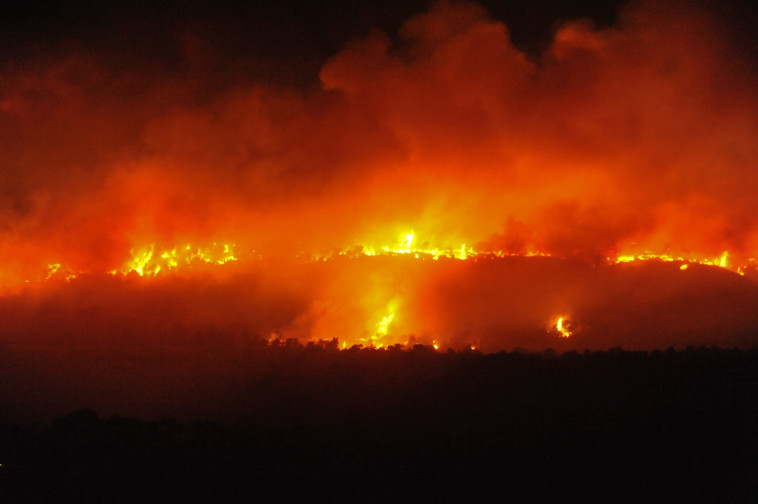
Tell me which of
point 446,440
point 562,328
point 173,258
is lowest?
point 446,440

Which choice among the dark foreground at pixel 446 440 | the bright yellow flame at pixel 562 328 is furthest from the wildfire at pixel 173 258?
the bright yellow flame at pixel 562 328

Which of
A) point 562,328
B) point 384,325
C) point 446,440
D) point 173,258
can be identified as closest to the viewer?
point 446,440

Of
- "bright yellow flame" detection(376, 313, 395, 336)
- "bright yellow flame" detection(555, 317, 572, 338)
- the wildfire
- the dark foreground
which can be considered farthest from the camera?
the wildfire

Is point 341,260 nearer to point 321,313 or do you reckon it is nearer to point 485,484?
point 321,313

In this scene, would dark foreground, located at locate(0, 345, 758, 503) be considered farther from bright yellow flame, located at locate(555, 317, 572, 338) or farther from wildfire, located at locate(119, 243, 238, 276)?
wildfire, located at locate(119, 243, 238, 276)

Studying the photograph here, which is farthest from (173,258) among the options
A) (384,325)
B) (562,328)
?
(562,328)

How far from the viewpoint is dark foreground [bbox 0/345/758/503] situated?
9.58 metres

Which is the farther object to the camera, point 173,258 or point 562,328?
point 173,258

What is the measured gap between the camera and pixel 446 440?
1030 centimetres

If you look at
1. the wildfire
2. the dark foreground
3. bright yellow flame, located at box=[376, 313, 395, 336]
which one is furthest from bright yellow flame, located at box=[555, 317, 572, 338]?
the wildfire

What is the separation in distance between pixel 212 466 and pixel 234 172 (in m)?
9.78

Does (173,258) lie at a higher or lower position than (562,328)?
higher

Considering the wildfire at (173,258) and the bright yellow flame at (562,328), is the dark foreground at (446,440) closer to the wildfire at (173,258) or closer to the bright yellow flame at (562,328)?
the bright yellow flame at (562,328)

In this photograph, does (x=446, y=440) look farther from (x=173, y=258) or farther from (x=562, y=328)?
(x=173, y=258)
